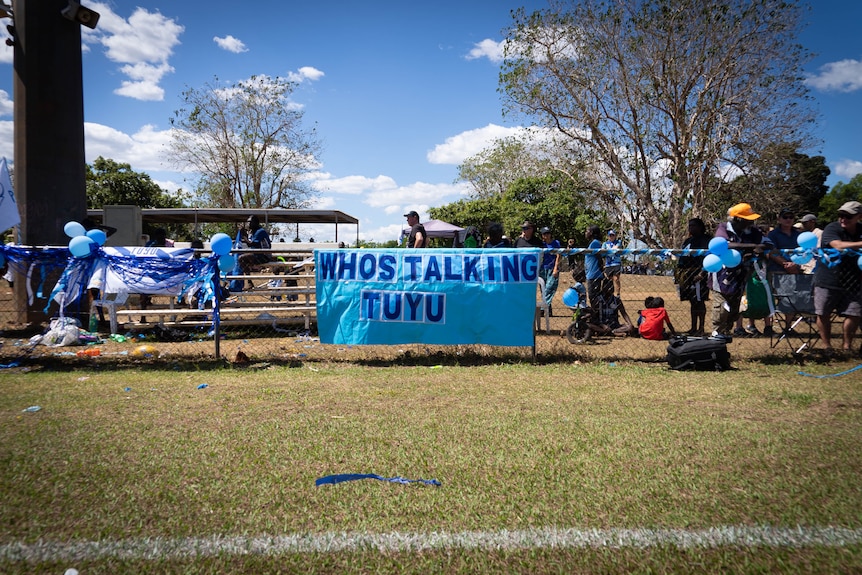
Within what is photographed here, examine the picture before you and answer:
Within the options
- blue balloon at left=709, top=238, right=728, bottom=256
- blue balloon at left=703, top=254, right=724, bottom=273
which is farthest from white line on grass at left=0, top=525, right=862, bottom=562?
blue balloon at left=709, top=238, right=728, bottom=256

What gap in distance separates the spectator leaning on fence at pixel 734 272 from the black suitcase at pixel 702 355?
1143 millimetres

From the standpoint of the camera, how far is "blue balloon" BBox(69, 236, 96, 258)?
23.1 feet

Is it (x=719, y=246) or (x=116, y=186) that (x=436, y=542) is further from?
(x=116, y=186)

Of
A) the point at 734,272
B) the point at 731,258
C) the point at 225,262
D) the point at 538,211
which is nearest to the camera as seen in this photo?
the point at 731,258

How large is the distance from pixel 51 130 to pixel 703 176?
2301 cm

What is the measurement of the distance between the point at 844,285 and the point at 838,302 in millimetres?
266

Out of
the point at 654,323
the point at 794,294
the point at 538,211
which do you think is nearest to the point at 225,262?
the point at 654,323

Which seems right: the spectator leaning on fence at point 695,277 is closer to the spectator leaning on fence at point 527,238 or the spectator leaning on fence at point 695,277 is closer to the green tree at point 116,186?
the spectator leaning on fence at point 527,238

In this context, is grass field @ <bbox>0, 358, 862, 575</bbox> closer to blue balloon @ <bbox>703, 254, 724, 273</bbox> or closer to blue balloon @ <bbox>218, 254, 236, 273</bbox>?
blue balloon @ <bbox>703, 254, 724, 273</bbox>

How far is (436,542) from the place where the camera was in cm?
262

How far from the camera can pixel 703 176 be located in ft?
72.7

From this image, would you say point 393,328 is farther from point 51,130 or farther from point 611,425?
point 51,130

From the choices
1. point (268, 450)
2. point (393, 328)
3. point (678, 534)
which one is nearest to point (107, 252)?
point (393, 328)

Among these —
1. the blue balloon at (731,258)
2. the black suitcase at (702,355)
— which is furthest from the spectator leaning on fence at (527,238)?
the black suitcase at (702,355)
